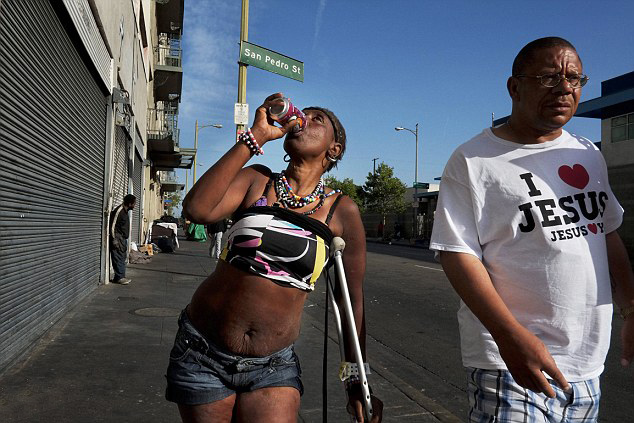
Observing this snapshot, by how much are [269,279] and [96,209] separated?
30.4 feet

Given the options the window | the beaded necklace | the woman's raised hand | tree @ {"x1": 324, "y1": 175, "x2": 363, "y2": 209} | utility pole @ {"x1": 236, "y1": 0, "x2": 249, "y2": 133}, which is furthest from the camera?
tree @ {"x1": 324, "y1": 175, "x2": 363, "y2": 209}

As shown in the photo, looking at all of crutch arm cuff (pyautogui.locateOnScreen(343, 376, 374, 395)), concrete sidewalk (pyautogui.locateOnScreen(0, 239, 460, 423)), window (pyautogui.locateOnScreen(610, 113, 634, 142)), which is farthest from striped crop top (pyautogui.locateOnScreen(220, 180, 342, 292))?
window (pyautogui.locateOnScreen(610, 113, 634, 142))

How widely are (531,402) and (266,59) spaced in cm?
848

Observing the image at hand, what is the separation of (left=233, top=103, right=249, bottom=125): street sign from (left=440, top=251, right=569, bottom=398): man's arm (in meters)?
8.33

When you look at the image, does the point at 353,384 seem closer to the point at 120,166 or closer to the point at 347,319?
the point at 347,319

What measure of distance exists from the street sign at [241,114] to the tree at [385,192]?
41.0 m

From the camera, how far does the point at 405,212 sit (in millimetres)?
47906

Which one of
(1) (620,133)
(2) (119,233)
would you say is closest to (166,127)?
(2) (119,233)

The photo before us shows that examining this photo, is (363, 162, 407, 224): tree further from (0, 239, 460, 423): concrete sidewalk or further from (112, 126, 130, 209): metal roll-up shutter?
(0, 239, 460, 423): concrete sidewalk

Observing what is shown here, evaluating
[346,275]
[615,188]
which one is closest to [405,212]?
[615,188]

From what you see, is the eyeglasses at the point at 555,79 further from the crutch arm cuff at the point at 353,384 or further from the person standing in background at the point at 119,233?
the person standing in background at the point at 119,233

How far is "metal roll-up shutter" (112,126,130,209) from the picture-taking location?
12713mm

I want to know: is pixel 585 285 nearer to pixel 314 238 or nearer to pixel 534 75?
pixel 534 75

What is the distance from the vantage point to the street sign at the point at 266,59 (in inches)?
374
